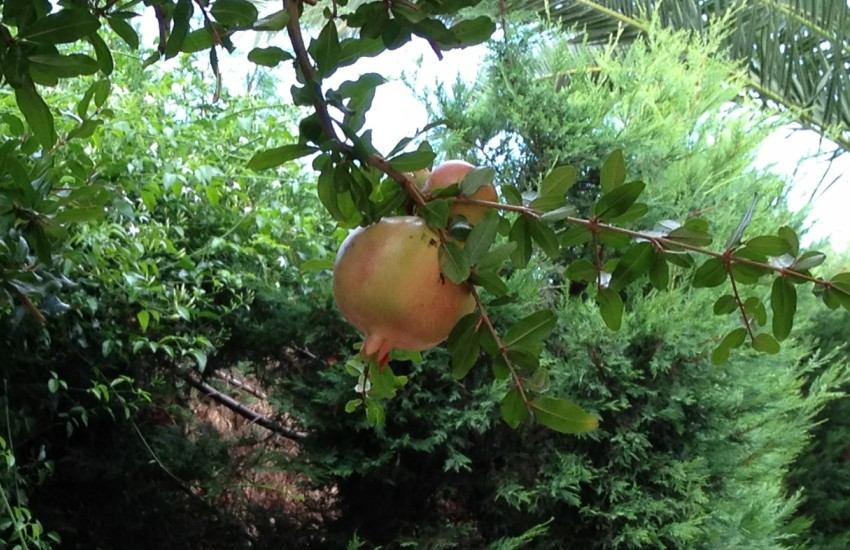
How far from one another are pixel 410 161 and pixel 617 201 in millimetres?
119

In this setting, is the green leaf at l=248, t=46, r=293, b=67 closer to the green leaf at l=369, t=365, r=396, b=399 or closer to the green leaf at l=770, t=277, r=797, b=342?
the green leaf at l=369, t=365, r=396, b=399

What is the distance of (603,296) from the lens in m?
0.53

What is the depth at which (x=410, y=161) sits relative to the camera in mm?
444

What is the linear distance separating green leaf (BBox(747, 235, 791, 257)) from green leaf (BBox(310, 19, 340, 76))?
0.24m

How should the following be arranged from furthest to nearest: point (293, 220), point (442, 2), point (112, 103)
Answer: point (293, 220)
point (112, 103)
point (442, 2)

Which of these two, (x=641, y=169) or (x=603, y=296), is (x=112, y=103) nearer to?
(x=641, y=169)

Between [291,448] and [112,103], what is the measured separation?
79cm

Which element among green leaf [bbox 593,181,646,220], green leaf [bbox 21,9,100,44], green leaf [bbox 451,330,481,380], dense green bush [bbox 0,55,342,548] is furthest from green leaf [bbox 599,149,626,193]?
dense green bush [bbox 0,55,342,548]

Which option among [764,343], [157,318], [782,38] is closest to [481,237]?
[764,343]

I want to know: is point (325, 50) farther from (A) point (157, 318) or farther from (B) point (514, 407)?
(A) point (157, 318)

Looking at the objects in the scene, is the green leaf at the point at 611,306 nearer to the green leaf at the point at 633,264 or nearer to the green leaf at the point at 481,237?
the green leaf at the point at 633,264

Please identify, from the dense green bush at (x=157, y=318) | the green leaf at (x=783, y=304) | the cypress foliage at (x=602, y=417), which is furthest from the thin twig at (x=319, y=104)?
the cypress foliage at (x=602, y=417)

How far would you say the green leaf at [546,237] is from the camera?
1.58 ft

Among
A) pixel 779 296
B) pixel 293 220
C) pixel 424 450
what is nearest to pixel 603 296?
pixel 779 296
